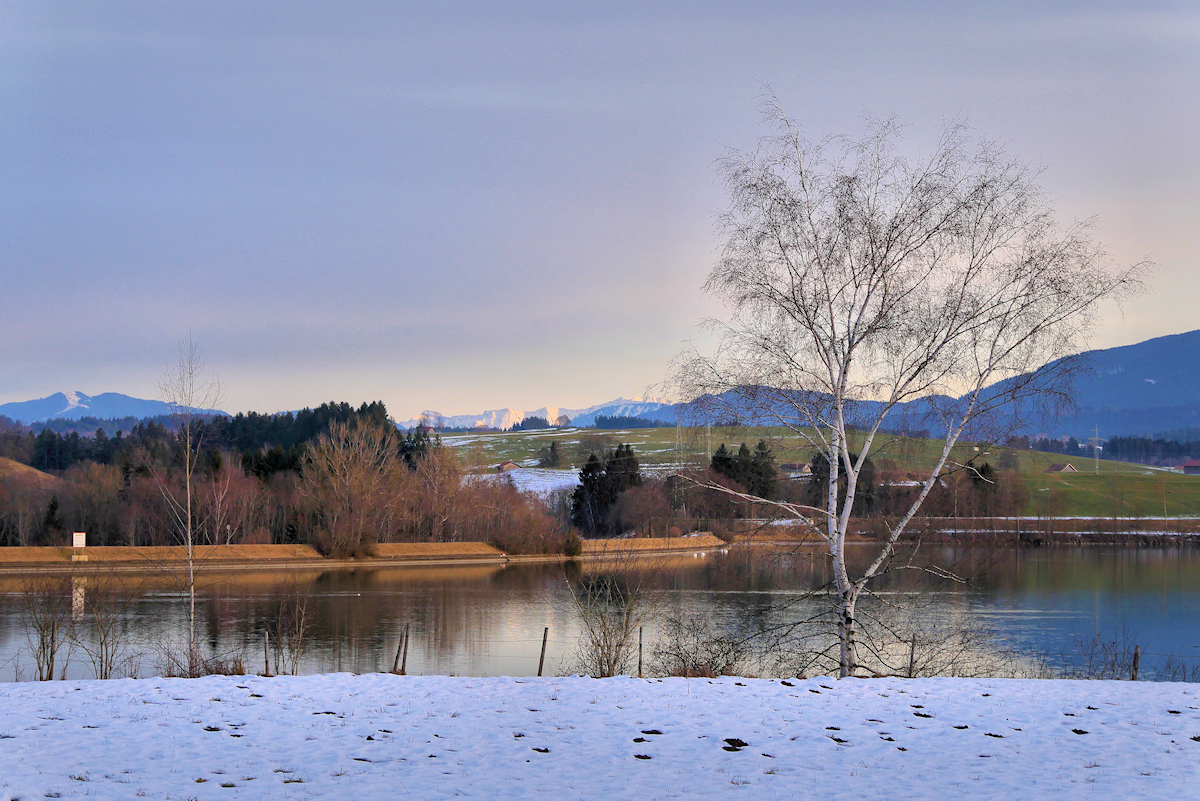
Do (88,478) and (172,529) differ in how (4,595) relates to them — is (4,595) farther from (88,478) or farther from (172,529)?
(88,478)

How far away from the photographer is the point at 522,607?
3969cm

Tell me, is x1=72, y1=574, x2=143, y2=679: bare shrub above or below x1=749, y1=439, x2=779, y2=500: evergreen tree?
below

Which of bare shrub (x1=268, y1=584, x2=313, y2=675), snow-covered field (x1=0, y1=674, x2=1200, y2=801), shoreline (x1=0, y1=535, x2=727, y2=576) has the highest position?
snow-covered field (x1=0, y1=674, x2=1200, y2=801)

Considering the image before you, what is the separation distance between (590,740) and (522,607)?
30.1 m

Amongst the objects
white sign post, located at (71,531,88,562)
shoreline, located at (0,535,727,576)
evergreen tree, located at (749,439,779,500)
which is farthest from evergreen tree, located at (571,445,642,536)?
white sign post, located at (71,531,88,562)

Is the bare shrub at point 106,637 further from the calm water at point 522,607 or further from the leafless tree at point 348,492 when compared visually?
the leafless tree at point 348,492

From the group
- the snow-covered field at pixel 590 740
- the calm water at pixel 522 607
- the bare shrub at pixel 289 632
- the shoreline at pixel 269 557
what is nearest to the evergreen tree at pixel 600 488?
the shoreline at pixel 269 557

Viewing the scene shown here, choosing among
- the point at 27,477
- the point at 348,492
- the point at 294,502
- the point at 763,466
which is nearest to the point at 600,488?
the point at 348,492

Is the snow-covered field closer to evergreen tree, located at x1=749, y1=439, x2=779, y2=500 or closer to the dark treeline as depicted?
evergreen tree, located at x1=749, y1=439, x2=779, y2=500

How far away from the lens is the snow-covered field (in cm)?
845

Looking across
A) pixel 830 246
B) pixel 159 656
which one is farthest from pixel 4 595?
pixel 830 246

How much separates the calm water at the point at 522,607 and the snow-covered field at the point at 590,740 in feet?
17.2

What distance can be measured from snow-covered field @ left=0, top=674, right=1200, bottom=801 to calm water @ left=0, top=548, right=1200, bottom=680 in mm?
5248

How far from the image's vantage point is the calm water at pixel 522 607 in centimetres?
2578
